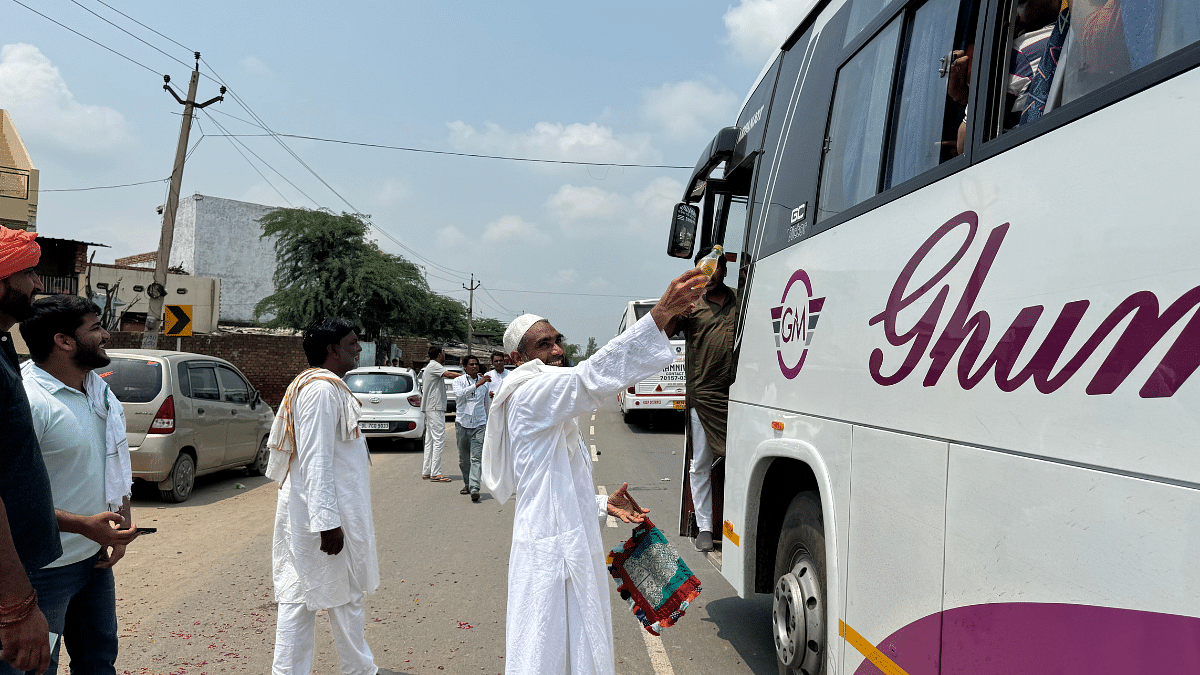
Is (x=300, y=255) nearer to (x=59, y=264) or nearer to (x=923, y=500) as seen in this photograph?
(x=59, y=264)

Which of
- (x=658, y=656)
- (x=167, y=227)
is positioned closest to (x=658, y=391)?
(x=167, y=227)

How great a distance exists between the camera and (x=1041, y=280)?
195 cm

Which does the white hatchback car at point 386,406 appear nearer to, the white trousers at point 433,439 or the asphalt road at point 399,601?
the white trousers at point 433,439

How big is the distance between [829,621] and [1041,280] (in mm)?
1763

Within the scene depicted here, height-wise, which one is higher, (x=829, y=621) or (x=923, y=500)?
(x=923, y=500)

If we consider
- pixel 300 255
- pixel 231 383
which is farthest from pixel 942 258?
pixel 300 255

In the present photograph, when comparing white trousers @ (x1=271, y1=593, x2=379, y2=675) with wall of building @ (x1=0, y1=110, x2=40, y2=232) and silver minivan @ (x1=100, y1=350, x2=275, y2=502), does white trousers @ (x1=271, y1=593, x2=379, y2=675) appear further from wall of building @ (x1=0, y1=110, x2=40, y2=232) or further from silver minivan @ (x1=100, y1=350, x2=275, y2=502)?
wall of building @ (x1=0, y1=110, x2=40, y2=232)

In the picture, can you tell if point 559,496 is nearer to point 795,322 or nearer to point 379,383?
point 795,322

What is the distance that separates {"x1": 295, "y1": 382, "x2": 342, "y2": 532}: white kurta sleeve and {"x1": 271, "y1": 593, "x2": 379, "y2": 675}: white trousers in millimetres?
441

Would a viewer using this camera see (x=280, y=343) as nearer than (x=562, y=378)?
No

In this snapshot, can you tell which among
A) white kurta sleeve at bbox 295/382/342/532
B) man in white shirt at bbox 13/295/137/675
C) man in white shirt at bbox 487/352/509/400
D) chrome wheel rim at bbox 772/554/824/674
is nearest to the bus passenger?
chrome wheel rim at bbox 772/554/824/674

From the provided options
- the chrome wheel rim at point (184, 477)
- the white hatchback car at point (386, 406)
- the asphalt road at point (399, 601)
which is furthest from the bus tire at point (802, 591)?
the white hatchback car at point (386, 406)

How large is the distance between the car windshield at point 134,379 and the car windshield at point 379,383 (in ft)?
19.5

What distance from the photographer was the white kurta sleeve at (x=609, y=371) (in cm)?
266
